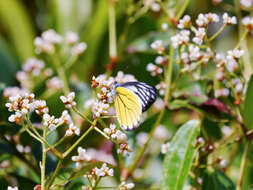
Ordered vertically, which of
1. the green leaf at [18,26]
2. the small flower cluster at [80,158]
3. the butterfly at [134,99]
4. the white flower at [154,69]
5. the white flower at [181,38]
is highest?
the green leaf at [18,26]

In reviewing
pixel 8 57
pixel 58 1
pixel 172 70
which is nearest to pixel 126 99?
pixel 172 70

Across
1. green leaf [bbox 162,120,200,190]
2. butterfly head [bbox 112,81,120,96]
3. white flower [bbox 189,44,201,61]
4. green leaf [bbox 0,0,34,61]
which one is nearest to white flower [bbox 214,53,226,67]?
white flower [bbox 189,44,201,61]

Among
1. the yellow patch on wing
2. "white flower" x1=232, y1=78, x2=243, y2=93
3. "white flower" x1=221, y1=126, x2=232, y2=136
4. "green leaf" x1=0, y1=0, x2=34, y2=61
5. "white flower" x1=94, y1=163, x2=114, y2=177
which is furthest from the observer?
"green leaf" x1=0, y1=0, x2=34, y2=61

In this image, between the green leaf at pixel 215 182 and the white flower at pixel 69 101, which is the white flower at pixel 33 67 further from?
the green leaf at pixel 215 182

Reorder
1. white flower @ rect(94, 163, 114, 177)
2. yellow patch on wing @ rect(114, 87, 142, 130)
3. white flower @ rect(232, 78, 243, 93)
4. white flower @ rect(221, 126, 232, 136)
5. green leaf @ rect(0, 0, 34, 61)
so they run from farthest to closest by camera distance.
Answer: green leaf @ rect(0, 0, 34, 61) → white flower @ rect(221, 126, 232, 136) → white flower @ rect(232, 78, 243, 93) → yellow patch on wing @ rect(114, 87, 142, 130) → white flower @ rect(94, 163, 114, 177)

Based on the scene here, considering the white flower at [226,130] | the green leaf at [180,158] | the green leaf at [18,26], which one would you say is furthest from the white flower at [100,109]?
the green leaf at [18,26]

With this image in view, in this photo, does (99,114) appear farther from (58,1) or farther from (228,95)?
(58,1)

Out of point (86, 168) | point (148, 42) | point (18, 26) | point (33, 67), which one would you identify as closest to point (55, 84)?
point (33, 67)

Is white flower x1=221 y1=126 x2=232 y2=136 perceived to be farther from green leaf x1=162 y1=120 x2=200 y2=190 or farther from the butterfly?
the butterfly
